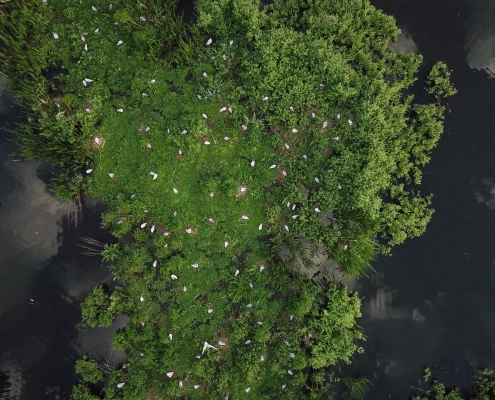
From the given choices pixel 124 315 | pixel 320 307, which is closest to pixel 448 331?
pixel 320 307

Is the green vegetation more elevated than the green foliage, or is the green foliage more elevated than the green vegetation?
the green vegetation

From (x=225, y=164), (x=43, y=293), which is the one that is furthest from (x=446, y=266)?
(x=43, y=293)

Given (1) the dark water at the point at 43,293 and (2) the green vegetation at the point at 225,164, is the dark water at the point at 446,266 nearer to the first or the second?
(2) the green vegetation at the point at 225,164

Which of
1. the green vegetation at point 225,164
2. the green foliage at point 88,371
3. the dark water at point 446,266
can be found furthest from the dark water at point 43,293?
the dark water at point 446,266

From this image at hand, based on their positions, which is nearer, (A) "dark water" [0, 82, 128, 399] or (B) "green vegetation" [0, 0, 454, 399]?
(B) "green vegetation" [0, 0, 454, 399]

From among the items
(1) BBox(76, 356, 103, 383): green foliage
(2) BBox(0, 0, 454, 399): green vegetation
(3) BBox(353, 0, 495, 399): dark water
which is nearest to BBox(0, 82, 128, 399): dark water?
(1) BBox(76, 356, 103, 383): green foliage

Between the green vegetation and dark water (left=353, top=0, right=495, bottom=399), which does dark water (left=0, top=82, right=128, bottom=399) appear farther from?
dark water (left=353, top=0, right=495, bottom=399)
